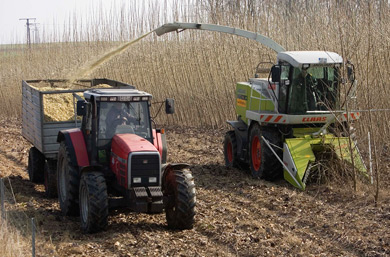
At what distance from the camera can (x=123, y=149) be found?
8195 mm

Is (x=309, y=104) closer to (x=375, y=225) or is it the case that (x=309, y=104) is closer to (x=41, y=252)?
(x=375, y=225)

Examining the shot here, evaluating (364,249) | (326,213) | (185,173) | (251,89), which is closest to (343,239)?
(364,249)

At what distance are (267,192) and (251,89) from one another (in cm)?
270

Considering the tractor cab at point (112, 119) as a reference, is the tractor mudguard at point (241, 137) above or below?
below

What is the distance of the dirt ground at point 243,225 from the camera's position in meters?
7.46

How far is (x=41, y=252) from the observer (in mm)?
7238

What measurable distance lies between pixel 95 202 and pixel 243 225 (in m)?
2.07

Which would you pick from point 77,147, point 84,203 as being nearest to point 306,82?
point 77,147

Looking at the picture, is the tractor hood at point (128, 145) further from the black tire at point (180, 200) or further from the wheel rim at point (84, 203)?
the wheel rim at point (84, 203)

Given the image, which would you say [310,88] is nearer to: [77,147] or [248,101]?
[248,101]

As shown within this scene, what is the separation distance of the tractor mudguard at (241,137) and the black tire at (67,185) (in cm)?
418

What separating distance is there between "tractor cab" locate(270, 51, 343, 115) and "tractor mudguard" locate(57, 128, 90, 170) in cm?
387

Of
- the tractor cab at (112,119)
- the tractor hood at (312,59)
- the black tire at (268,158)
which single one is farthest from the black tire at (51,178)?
the tractor hood at (312,59)

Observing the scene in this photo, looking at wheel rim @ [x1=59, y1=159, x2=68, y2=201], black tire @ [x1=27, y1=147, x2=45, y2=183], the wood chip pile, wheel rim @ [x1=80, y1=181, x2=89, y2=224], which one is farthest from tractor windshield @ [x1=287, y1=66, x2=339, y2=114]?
black tire @ [x1=27, y1=147, x2=45, y2=183]
